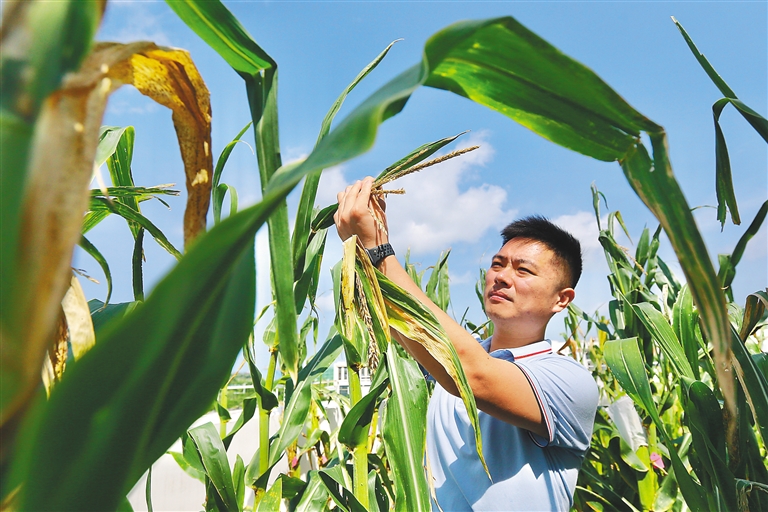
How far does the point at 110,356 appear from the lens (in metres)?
0.18

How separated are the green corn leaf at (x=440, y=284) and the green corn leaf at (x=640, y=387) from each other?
2.13 feet

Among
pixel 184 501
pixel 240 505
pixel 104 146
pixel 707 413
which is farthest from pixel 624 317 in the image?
pixel 184 501

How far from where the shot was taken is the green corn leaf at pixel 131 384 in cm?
18

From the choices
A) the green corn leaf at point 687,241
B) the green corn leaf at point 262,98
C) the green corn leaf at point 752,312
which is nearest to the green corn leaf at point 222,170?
the green corn leaf at point 262,98

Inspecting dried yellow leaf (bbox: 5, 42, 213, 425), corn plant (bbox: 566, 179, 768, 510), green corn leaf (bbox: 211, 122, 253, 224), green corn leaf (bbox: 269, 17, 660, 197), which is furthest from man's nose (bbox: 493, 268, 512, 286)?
dried yellow leaf (bbox: 5, 42, 213, 425)

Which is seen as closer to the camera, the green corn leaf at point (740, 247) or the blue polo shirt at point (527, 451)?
the green corn leaf at point (740, 247)

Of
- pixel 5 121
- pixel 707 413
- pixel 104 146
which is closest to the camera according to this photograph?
pixel 5 121

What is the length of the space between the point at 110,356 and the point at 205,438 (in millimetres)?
648

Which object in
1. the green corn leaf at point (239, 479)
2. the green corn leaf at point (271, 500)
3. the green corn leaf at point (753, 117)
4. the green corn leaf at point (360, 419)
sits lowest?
the green corn leaf at point (271, 500)

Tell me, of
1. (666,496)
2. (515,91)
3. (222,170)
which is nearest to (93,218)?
(222,170)

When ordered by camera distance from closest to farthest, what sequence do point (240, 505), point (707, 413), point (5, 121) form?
1. point (5, 121)
2. point (707, 413)
3. point (240, 505)

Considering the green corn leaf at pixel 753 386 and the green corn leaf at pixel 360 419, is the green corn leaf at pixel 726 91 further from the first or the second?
the green corn leaf at pixel 360 419

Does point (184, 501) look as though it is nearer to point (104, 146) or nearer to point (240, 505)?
point (240, 505)

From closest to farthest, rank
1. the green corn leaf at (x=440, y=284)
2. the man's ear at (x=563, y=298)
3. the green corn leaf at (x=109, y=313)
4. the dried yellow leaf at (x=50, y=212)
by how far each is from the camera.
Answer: the dried yellow leaf at (x=50, y=212) < the green corn leaf at (x=109, y=313) < the man's ear at (x=563, y=298) < the green corn leaf at (x=440, y=284)
